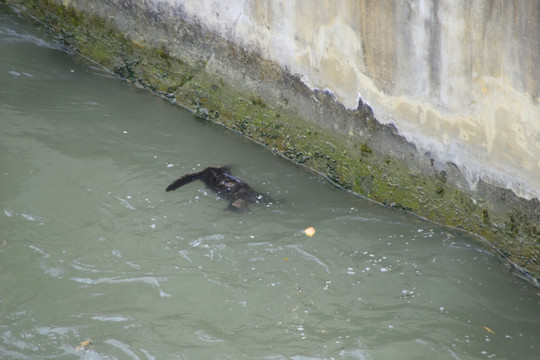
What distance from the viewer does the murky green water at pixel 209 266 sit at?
16.3ft

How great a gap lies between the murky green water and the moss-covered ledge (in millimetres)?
217

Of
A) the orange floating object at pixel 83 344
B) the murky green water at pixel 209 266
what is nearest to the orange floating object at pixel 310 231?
the murky green water at pixel 209 266

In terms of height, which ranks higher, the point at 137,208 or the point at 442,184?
the point at 442,184

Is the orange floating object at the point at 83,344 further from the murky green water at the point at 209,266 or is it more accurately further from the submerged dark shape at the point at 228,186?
the submerged dark shape at the point at 228,186

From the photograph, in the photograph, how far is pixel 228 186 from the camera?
6617 mm

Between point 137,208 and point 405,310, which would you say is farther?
point 137,208

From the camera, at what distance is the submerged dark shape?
257 inches

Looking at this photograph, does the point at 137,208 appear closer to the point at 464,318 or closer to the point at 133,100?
the point at 133,100

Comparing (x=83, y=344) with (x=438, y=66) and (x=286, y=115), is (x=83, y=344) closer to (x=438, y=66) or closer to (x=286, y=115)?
(x=286, y=115)

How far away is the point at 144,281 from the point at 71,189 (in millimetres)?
1706

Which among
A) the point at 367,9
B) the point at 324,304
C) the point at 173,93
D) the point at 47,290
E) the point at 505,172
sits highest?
the point at 367,9

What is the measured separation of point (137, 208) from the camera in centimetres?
646

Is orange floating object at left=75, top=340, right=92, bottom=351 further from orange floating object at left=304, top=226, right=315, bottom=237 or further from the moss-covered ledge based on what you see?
the moss-covered ledge

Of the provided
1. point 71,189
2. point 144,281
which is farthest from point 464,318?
point 71,189
